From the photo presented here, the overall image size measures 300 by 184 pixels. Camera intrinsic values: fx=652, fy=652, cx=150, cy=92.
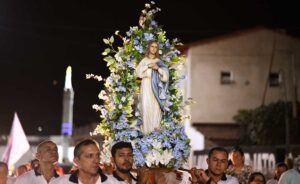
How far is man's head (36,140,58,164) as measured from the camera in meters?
8.44

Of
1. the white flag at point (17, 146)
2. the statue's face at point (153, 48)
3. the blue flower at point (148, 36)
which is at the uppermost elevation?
the blue flower at point (148, 36)

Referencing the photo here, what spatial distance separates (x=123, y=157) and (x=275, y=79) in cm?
3531

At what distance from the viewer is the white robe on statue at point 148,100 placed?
1030 cm

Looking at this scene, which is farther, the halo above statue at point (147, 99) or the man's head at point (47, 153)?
the halo above statue at point (147, 99)

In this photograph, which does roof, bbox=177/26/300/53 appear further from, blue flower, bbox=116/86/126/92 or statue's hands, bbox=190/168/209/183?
statue's hands, bbox=190/168/209/183

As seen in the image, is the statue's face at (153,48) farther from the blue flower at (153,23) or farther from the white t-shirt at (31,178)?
Result: the white t-shirt at (31,178)

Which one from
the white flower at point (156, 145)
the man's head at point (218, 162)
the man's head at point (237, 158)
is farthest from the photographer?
the man's head at point (237, 158)

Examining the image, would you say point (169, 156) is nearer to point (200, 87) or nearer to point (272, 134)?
point (272, 134)

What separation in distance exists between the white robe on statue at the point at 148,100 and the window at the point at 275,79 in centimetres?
3175

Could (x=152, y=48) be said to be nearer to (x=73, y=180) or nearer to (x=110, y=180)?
(x=110, y=180)

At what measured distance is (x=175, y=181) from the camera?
9.36 metres

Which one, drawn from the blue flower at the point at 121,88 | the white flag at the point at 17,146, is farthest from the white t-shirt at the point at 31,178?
the white flag at the point at 17,146

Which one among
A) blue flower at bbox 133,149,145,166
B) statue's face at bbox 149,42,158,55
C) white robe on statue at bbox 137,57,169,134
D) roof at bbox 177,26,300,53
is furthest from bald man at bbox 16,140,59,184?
roof at bbox 177,26,300,53

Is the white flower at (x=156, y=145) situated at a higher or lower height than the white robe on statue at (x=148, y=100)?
lower
